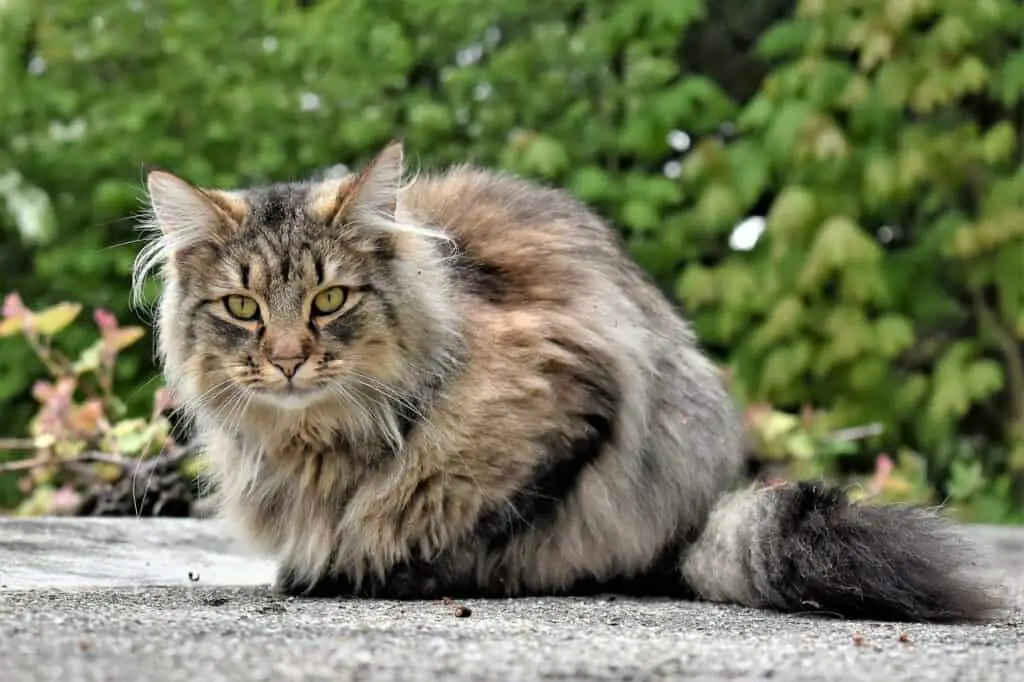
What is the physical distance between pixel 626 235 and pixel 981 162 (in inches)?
63.6

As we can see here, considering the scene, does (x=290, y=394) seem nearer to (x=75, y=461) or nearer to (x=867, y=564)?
(x=867, y=564)

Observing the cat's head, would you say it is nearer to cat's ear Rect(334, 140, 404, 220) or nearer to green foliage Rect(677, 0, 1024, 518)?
cat's ear Rect(334, 140, 404, 220)

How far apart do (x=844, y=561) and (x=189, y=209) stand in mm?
1508

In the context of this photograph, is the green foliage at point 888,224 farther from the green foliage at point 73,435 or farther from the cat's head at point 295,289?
the cat's head at point 295,289

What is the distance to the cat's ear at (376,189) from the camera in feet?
9.19

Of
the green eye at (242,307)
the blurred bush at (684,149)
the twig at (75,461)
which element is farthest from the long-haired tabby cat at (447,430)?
the blurred bush at (684,149)

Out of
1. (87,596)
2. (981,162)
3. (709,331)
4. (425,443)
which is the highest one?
(981,162)

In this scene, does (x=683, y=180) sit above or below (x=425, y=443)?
above

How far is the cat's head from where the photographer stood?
8.83ft

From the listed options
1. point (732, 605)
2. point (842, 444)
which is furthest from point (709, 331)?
point (732, 605)

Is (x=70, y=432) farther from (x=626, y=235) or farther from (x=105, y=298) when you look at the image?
(x=626, y=235)

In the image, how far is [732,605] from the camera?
9.39 feet

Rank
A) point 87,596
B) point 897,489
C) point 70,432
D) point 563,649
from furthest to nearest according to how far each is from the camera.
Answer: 1. point 897,489
2. point 70,432
3. point 87,596
4. point 563,649

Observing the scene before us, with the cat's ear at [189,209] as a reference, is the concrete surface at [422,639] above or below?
below
